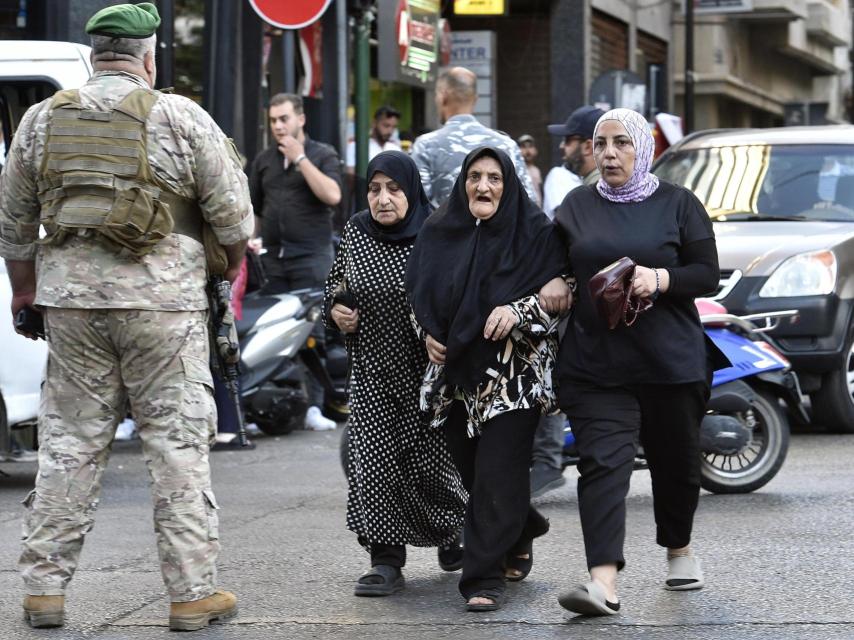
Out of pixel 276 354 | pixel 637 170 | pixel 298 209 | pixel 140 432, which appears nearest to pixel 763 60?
pixel 298 209

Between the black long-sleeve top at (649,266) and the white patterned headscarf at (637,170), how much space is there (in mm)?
24

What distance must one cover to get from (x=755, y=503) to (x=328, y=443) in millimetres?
3606

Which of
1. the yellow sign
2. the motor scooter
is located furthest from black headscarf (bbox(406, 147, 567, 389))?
the yellow sign

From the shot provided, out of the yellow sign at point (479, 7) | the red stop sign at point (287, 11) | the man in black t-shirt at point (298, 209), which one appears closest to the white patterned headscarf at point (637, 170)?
the man in black t-shirt at point (298, 209)

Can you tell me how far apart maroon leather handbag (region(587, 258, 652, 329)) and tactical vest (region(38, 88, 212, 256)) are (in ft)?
4.39

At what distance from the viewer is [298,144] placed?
1162 centimetres

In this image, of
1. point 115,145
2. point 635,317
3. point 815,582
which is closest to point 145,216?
point 115,145

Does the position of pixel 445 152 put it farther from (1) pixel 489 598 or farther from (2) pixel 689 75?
(2) pixel 689 75

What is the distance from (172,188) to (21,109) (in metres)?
3.63

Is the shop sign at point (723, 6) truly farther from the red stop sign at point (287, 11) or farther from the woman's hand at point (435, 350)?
the woman's hand at point (435, 350)

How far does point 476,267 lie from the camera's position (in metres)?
5.91

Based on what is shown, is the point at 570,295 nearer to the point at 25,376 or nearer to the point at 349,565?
the point at 349,565

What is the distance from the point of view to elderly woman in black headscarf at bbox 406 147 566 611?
5879 millimetres

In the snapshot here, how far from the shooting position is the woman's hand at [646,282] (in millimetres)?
5719
